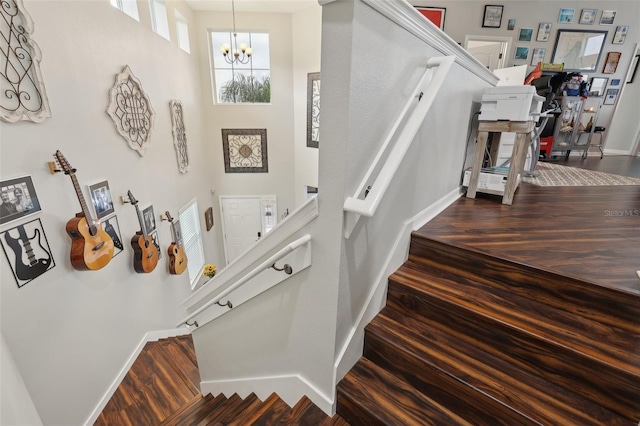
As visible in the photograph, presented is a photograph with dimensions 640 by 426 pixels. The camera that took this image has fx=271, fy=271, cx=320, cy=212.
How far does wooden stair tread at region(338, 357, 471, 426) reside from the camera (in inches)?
45.6

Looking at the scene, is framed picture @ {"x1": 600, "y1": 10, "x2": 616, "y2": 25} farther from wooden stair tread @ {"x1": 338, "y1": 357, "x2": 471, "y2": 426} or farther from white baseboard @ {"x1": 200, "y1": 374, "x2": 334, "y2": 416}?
white baseboard @ {"x1": 200, "y1": 374, "x2": 334, "y2": 416}

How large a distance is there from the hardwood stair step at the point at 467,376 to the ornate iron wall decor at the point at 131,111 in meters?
3.13

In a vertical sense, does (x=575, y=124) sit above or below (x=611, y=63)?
below

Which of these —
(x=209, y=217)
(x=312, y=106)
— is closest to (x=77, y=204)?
(x=209, y=217)

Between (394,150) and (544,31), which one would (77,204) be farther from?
(544,31)

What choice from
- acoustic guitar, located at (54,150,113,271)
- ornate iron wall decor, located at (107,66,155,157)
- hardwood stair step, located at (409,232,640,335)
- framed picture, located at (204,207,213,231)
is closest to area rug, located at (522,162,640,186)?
hardwood stair step, located at (409,232,640,335)

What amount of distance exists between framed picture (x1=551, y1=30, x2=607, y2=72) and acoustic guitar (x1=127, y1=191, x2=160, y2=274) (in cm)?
752

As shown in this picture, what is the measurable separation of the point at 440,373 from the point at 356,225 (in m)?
0.76

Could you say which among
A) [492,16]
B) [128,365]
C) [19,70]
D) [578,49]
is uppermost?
[492,16]

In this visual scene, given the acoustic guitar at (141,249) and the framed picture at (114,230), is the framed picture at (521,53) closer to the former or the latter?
the acoustic guitar at (141,249)

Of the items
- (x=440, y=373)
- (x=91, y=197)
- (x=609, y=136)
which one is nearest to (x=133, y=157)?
(x=91, y=197)

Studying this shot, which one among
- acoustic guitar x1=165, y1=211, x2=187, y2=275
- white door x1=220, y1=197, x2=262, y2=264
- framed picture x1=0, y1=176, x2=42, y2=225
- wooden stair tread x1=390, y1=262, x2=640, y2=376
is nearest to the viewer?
wooden stair tread x1=390, y1=262, x2=640, y2=376

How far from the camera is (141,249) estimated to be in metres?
3.02

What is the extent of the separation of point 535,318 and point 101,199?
3327 millimetres
